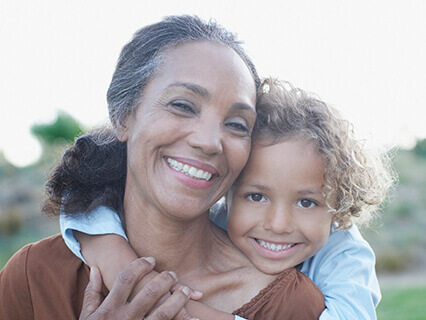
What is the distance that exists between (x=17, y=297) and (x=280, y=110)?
1.72m

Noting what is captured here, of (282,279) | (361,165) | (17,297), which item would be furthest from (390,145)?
(17,297)

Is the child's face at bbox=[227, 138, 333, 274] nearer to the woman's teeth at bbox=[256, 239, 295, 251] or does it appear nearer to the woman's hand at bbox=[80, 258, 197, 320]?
the woman's teeth at bbox=[256, 239, 295, 251]

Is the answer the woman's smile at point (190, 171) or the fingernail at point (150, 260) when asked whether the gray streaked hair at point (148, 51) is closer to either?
the woman's smile at point (190, 171)

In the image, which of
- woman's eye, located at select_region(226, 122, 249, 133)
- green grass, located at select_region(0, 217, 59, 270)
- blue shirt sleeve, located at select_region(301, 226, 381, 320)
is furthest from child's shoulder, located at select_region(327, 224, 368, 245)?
green grass, located at select_region(0, 217, 59, 270)

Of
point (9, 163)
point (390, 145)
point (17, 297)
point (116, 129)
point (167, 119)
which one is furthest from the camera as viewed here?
point (9, 163)

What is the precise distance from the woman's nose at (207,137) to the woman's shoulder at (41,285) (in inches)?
36.1

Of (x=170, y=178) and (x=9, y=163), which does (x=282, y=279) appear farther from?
(x=9, y=163)

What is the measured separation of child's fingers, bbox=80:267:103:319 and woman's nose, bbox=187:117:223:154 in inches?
32.0

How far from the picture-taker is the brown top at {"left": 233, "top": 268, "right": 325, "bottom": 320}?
2145 millimetres

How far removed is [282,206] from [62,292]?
1237mm

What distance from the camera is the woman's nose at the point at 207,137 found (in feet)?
6.77

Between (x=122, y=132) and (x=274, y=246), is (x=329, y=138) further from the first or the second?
(x=122, y=132)

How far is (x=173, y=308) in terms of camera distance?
198 centimetres

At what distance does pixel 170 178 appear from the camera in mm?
2135
